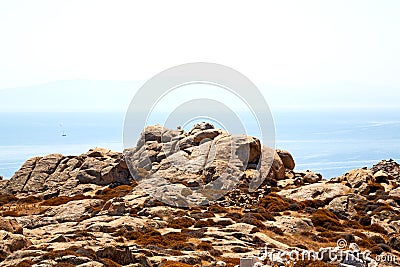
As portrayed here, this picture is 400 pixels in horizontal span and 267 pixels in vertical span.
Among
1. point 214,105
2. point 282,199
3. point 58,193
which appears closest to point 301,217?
point 282,199

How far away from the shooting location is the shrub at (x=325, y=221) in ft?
140

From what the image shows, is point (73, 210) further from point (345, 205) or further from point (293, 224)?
point (345, 205)

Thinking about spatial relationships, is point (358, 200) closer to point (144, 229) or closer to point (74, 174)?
point (144, 229)

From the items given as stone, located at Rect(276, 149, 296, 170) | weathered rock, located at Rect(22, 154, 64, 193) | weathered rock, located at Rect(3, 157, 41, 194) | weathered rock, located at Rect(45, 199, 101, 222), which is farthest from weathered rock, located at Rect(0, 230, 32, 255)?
stone, located at Rect(276, 149, 296, 170)

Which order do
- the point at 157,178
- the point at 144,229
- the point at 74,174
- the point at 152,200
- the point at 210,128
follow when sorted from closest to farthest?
the point at 144,229 → the point at 152,200 → the point at 157,178 → the point at 74,174 → the point at 210,128

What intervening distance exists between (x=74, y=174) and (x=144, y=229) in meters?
30.5

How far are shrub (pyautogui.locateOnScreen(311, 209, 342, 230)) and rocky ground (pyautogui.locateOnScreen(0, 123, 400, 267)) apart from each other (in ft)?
0.33

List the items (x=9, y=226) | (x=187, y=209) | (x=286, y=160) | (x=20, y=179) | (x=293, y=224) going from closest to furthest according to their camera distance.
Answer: (x=9, y=226)
(x=293, y=224)
(x=187, y=209)
(x=20, y=179)
(x=286, y=160)

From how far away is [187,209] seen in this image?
47219 mm

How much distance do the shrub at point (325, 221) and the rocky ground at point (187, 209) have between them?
0.33 ft

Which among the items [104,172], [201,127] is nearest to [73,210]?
[104,172]

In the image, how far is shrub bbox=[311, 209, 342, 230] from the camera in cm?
4269

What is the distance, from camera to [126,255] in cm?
2509

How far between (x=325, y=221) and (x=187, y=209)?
12.7 meters
